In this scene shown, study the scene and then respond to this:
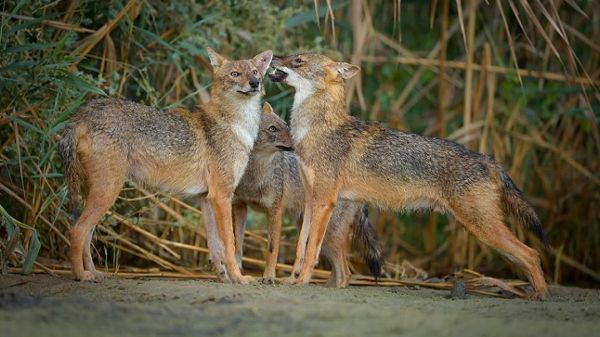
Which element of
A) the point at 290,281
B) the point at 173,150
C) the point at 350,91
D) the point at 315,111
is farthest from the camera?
the point at 350,91

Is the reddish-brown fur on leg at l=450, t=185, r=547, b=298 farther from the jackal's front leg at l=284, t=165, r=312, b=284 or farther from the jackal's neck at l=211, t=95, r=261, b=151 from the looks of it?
the jackal's neck at l=211, t=95, r=261, b=151

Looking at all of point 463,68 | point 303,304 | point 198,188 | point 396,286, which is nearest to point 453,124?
point 463,68

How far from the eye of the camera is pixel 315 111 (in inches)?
330

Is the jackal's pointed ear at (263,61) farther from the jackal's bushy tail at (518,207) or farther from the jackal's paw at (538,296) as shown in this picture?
the jackal's paw at (538,296)

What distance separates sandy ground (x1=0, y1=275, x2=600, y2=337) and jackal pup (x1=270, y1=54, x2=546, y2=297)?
99 centimetres

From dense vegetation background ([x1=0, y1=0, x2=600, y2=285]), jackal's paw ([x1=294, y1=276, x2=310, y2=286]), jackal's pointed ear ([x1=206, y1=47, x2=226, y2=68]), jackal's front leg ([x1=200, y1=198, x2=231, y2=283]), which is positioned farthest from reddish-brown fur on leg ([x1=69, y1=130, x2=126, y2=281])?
jackal's paw ([x1=294, y1=276, x2=310, y2=286])

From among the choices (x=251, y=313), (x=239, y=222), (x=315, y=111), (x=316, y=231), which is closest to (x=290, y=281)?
(x=316, y=231)

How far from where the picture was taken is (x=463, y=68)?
473 inches

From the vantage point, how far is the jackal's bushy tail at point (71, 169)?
7137mm

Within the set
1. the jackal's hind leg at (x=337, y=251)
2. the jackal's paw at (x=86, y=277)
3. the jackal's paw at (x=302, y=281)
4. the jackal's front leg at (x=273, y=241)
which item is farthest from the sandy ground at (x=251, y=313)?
the jackal's hind leg at (x=337, y=251)

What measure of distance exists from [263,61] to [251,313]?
3355mm

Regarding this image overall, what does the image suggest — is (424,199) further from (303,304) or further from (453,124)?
(453,124)

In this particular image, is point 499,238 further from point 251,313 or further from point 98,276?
point 98,276

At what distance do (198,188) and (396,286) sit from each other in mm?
2129
